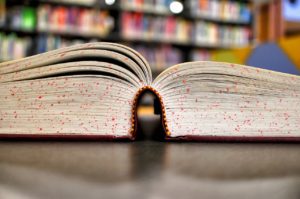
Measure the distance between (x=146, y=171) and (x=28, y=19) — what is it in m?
2.78

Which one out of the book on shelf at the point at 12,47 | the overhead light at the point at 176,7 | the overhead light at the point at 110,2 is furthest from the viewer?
the overhead light at the point at 176,7

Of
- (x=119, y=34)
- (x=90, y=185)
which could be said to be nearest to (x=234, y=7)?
(x=119, y=34)

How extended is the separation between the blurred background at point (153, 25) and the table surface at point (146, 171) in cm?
180

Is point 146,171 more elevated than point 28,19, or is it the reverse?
point 28,19

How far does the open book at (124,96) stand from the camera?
0.37 m

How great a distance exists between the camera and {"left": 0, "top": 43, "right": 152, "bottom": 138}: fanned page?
0.37 meters

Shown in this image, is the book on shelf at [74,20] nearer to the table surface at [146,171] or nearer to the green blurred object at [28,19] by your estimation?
the green blurred object at [28,19]

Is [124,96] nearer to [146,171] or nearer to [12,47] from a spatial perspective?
[146,171]

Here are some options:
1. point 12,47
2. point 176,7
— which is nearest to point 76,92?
point 12,47

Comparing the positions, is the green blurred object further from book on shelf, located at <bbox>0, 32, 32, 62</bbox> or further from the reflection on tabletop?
the reflection on tabletop

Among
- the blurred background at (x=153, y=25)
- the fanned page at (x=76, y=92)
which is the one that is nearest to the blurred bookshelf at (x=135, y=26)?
the blurred background at (x=153, y=25)

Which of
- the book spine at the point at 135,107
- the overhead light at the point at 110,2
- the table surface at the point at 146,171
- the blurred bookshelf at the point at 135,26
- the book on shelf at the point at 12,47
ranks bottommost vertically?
the table surface at the point at 146,171

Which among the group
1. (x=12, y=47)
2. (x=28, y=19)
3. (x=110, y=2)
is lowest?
(x=12, y=47)

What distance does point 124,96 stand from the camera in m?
0.37
